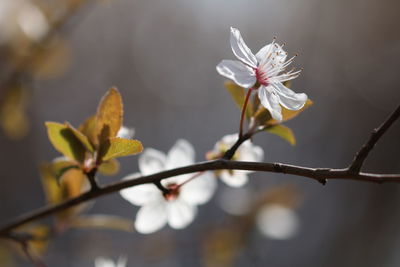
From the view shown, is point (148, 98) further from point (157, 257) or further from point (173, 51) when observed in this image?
point (157, 257)

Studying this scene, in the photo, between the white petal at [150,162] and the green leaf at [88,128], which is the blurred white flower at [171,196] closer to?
the white petal at [150,162]

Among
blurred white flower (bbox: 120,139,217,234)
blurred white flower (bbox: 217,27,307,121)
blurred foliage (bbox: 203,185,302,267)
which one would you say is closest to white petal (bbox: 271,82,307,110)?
blurred white flower (bbox: 217,27,307,121)

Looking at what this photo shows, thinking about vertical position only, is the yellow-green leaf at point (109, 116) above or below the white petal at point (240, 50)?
below

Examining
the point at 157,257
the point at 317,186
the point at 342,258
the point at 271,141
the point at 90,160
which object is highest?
the point at 90,160

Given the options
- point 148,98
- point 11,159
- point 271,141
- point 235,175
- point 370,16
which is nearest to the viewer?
point 235,175

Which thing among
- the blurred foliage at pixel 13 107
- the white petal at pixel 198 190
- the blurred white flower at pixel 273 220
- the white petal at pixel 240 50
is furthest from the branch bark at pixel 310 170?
the blurred white flower at pixel 273 220

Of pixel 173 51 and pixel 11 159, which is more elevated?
pixel 173 51

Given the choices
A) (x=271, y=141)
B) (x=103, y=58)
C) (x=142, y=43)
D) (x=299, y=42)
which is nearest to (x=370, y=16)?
(x=299, y=42)
